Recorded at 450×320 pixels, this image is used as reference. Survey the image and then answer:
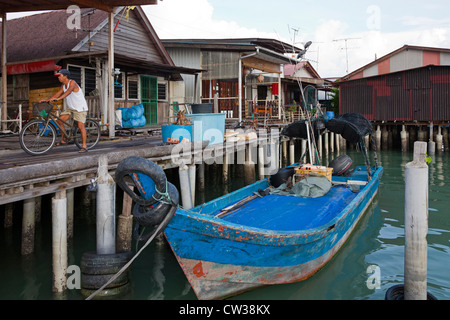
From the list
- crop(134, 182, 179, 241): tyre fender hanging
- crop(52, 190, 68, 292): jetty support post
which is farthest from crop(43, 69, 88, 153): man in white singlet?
crop(134, 182, 179, 241): tyre fender hanging

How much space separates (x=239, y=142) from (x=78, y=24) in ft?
29.2

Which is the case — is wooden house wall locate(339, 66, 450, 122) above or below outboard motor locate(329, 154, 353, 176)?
above

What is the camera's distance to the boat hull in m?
4.51

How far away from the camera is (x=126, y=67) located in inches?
593

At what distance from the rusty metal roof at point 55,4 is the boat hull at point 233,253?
7152 millimetres

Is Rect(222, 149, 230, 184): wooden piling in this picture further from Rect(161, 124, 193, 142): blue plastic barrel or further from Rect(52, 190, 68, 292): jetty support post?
Rect(52, 190, 68, 292): jetty support post

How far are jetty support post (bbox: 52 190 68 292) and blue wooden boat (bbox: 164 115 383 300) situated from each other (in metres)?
1.55

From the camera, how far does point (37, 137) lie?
7.21 meters

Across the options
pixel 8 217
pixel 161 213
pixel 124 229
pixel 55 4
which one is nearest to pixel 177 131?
pixel 124 229

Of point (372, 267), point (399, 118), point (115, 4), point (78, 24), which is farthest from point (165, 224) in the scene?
point (399, 118)

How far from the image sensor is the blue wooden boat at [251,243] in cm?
455

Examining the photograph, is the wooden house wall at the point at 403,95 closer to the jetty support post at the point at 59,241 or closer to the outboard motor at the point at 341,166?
the outboard motor at the point at 341,166

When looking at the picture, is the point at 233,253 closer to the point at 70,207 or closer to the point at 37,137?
the point at 70,207

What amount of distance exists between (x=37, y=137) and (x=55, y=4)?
488cm
